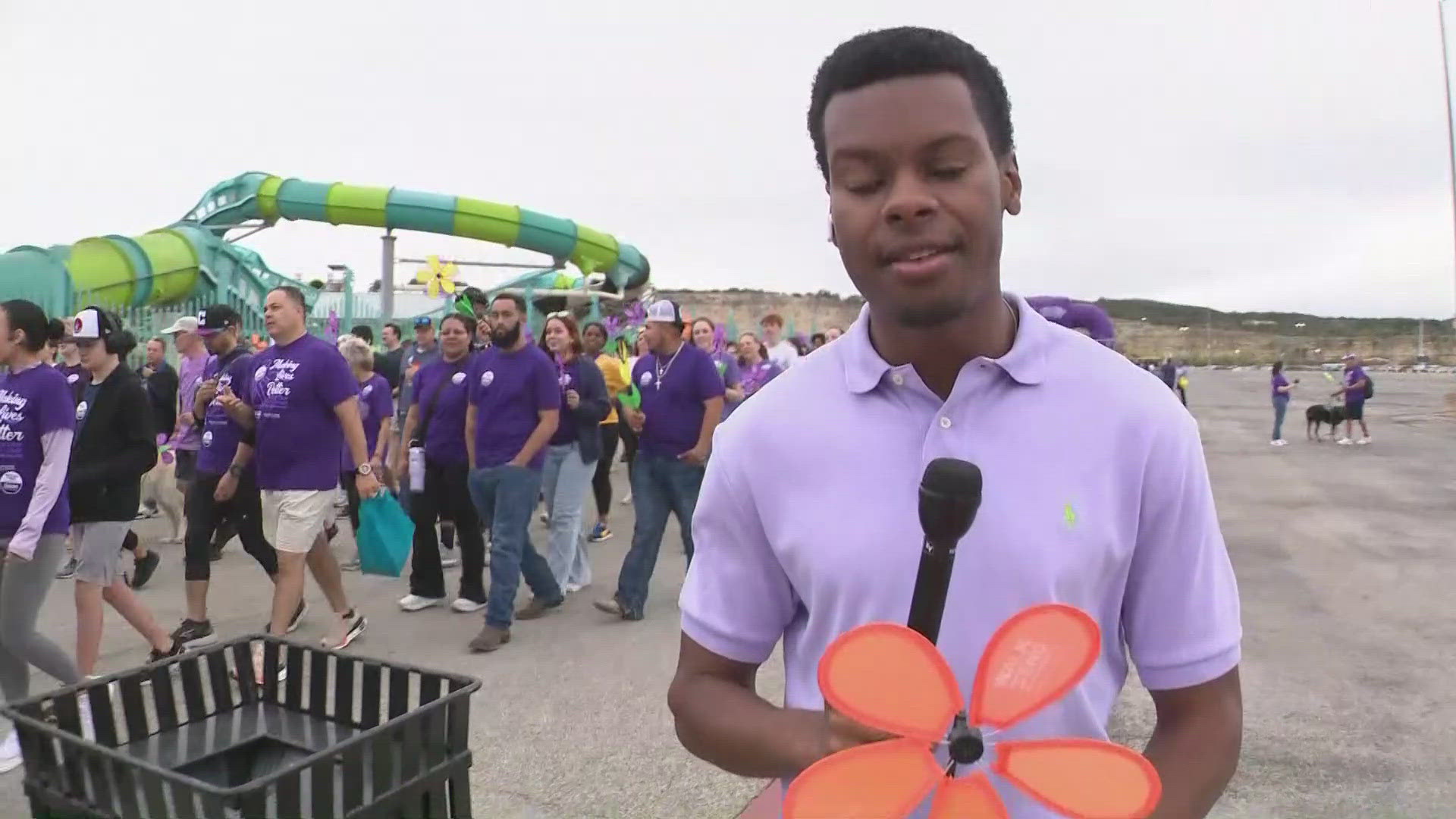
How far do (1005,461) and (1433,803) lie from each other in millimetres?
3485

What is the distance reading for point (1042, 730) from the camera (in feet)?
3.92

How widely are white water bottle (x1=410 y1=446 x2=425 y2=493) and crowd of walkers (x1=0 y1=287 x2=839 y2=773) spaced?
0.4 inches

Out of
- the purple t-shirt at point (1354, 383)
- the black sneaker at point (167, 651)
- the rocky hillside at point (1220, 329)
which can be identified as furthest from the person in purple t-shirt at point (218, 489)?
the rocky hillside at point (1220, 329)

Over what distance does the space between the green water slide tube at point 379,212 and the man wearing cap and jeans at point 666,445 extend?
58.7 ft

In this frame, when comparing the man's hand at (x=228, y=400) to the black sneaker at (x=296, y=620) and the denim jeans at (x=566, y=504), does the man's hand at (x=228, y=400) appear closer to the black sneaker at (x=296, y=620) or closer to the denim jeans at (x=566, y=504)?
the black sneaker at (x=296, y=620)

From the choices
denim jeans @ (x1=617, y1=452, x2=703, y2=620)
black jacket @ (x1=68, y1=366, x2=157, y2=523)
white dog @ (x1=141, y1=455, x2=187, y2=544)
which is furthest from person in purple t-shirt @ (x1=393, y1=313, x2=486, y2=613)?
white dog @ (x1=141, y1=455, x2=187, y2=544)

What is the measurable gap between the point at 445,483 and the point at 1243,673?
4.50m

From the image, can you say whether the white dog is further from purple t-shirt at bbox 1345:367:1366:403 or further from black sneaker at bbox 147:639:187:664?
purple t-shirt at bbox 1345:367:1366:403

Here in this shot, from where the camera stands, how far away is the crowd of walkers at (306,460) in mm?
4211

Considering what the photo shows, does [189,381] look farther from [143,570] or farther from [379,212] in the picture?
[379,212]

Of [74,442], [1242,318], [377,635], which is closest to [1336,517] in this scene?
[377,635]

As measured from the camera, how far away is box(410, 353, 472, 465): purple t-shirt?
20.8 ft

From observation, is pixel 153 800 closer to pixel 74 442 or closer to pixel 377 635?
pixel 74 442

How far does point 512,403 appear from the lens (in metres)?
5.86
